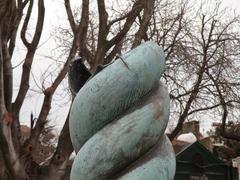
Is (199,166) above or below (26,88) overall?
below

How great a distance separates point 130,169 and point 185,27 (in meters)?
12.6

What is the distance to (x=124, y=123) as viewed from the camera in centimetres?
224

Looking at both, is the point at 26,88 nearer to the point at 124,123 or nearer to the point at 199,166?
the point at 199,166

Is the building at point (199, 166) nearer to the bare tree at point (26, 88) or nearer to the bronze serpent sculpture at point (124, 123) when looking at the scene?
the bare tree at point (26, 88)

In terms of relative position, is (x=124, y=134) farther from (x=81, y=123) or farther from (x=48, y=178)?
(x=48, y=178)

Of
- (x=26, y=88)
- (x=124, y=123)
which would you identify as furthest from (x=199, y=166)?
(x=124, y=123)

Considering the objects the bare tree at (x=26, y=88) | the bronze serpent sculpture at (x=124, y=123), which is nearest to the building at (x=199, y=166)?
the bare tree at (x=26, y=88)

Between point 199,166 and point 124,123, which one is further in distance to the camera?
point 199,166

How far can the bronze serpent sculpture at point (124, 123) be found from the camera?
2215 mm

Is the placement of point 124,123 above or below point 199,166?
above

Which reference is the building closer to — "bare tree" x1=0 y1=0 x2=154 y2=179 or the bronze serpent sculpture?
"bare tree" x1=0 y1=0 x2=154 y2=179

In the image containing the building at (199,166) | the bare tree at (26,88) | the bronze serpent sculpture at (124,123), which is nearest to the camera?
the bronze serpent sculpture at (124,123)

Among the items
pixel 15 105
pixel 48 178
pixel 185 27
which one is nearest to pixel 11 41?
pixel 15 105

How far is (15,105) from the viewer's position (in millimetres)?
7750
